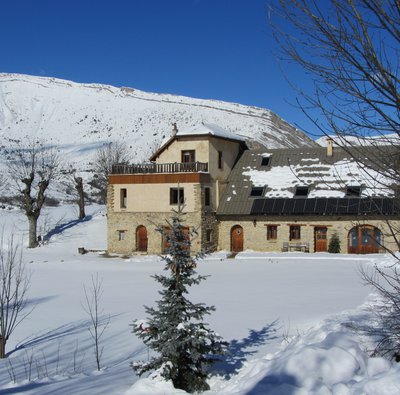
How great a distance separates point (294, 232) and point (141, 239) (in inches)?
382

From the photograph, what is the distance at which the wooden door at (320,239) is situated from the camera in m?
30.0

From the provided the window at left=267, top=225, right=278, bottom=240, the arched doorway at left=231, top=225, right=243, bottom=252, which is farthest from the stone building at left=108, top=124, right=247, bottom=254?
the window at left=267, top=225, right=278, bottom=240

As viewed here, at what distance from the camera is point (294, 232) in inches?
1204

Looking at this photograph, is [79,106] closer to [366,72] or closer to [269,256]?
[269,256]

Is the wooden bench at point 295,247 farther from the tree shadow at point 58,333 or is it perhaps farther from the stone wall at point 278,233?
the tree shadow at point 58,333

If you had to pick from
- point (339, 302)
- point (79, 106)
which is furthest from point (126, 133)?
point (339, 302)

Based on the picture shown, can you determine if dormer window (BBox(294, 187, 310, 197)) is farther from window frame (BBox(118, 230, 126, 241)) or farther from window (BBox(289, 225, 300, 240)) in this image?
window frame (BBox(118, 230, 126, 241))

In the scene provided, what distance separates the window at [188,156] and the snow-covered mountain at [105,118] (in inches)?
1392

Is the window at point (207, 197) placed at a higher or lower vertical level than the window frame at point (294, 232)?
higher

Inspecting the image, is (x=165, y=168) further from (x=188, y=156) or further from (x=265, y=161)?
(x=265, y=161)

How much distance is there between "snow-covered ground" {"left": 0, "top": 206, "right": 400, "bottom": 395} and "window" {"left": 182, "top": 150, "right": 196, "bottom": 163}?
6.59m

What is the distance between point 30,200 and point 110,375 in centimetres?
2727

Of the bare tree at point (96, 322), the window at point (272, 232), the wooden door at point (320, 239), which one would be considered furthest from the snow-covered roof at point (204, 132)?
the bare tree at point (96, 322)

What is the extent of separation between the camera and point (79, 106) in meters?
101
